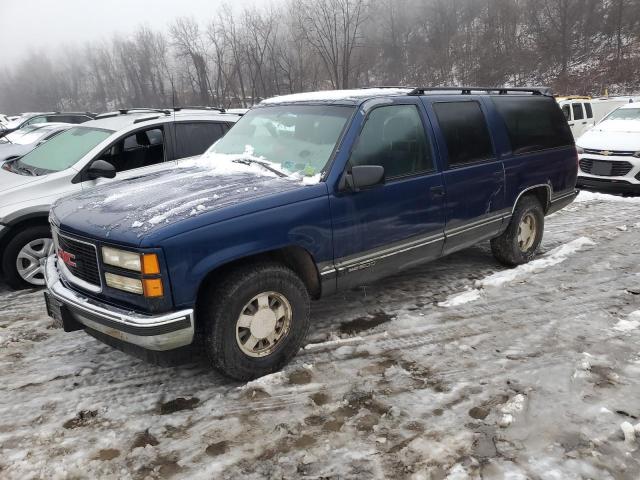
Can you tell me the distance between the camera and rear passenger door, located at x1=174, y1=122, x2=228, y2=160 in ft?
20.3

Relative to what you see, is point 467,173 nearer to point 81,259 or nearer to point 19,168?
point 81,259

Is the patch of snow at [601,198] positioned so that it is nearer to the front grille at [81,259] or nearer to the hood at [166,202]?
the hood at [166,202]

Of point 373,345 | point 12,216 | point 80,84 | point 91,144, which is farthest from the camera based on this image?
point 80,84

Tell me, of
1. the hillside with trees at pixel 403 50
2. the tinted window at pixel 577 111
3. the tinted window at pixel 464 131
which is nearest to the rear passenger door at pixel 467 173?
the tinted window at pixel 464 131

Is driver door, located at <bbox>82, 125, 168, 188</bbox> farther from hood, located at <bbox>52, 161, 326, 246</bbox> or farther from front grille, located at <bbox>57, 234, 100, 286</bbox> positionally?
front grille, located at <bbox>57, 234, 100, 286</bbox>

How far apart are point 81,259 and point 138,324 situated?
75 centimetres

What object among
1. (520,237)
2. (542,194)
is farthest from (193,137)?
(542,194)

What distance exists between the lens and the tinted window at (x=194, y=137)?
6.19 metres

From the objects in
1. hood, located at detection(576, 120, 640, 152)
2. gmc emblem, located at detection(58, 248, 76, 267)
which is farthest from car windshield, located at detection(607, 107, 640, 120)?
gmc emblem, located at detection(58, 248, 76, 267)

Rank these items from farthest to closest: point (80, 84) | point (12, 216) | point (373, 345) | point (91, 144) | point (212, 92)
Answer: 1. point (80, 84)
2. point (212, 92)
3. point (91, 144)
4. point (12, 216)
5. point (373, 345)

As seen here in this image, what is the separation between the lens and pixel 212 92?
181 feet

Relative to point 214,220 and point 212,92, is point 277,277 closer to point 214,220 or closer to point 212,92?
point 214,220

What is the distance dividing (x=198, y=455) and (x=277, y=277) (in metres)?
1.19

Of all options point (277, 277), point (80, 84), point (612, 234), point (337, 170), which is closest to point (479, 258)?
point (612, 234)
